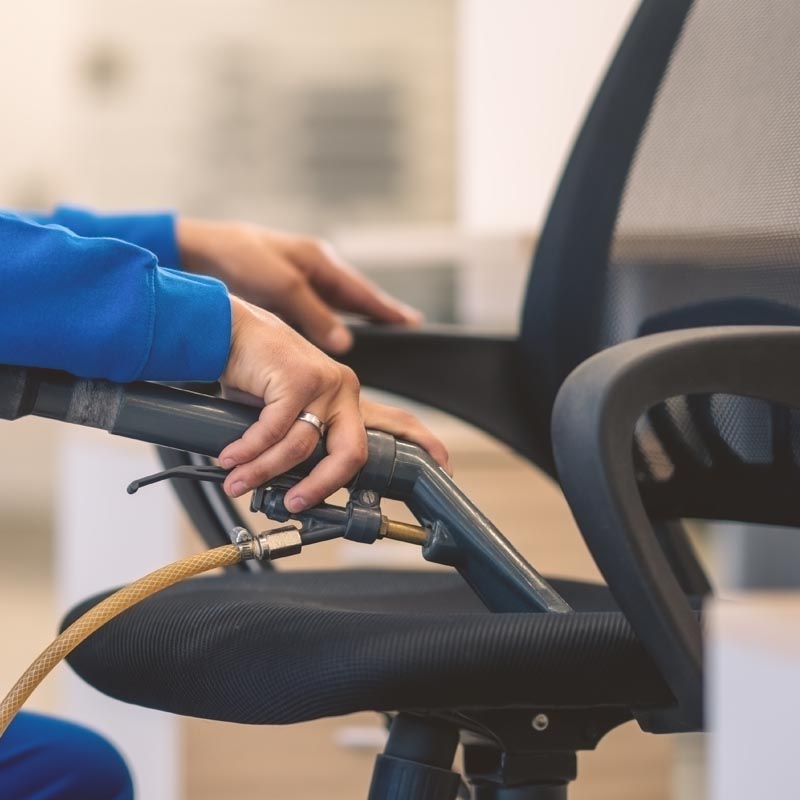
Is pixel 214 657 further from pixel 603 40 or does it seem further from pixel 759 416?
pixel 603 40

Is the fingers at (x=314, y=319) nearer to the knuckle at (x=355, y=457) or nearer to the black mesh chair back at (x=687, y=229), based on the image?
the black mesh chair back at (x=687, y=229)

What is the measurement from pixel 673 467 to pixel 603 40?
4.35 feet

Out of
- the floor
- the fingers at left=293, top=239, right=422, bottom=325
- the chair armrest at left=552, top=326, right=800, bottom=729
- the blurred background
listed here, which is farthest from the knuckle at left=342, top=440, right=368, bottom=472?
the blurred background

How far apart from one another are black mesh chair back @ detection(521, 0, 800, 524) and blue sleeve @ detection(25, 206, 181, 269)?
0.96 feet

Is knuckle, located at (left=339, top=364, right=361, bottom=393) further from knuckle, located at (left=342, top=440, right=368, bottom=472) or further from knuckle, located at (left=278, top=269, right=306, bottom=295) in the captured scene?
knuckle, located at (left=278, top=269, right=306, bottom=295)

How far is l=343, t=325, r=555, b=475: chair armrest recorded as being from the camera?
37.9 inches

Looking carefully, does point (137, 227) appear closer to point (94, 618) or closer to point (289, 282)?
point (289, 282)

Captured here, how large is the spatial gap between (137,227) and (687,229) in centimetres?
43

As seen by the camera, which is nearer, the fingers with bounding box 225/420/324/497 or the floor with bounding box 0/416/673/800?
the fingers with bounding box 225/420/324/497

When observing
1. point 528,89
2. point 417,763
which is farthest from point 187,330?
point 528,89

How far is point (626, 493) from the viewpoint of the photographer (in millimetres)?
534

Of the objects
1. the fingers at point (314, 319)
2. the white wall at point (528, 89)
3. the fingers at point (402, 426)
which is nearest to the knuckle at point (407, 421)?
the fingers at point (402, 426)

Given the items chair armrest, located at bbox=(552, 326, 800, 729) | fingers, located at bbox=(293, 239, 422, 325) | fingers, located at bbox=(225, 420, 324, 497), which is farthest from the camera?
fingers, located at bbox=(293, 239, 422, 325)

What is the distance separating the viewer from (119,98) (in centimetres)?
450
